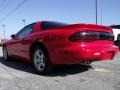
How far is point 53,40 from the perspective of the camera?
5.89 meters

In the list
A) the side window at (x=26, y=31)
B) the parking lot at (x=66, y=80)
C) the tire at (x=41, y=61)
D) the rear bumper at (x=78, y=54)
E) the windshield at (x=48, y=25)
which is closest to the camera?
the parking lot at (x=66, y=80)

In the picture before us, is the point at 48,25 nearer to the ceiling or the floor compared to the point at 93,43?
nearer to the ceiling

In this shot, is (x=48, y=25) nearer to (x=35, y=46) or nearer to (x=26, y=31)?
(x=35, y=46)

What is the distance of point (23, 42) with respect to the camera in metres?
7.41

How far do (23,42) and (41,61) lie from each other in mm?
1272

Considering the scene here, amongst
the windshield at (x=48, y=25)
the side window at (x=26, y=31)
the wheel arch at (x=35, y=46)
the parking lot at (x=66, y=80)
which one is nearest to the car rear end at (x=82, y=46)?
the parking lot at (x=66, y=80)

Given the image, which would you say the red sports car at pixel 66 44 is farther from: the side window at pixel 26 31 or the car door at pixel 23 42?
the side window at pixel 26 31

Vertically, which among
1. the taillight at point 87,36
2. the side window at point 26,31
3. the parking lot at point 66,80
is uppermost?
the side window at point 26,31

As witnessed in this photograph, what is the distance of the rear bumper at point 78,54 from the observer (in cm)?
548

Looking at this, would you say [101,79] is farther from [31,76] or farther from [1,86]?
[1,86]

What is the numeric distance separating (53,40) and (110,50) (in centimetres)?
139

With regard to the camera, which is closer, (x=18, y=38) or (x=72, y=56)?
(x=72, y=56)

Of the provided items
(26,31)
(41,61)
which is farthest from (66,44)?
(26,31)

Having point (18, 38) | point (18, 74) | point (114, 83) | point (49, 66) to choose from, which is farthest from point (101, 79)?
point (18, 38)
